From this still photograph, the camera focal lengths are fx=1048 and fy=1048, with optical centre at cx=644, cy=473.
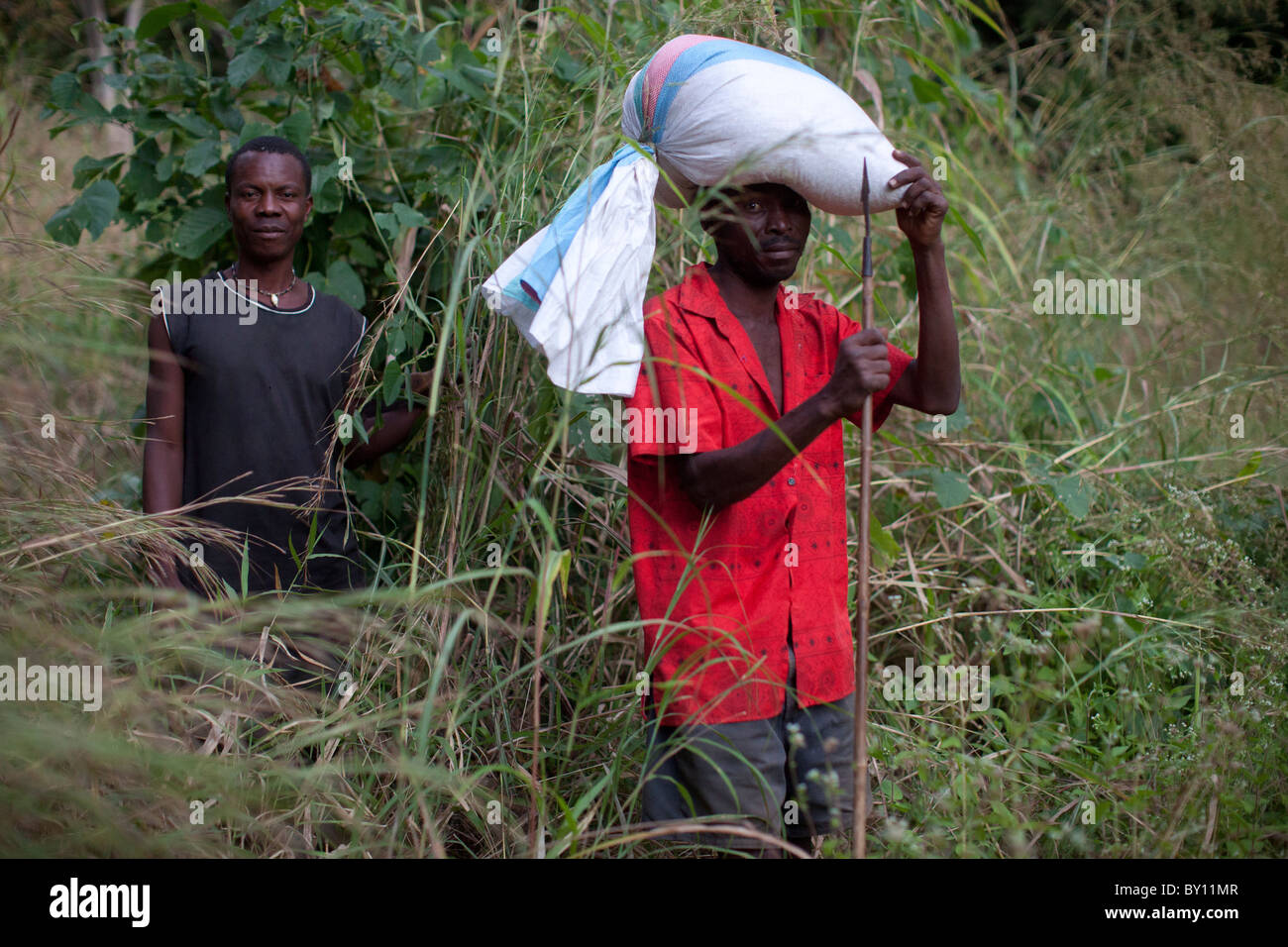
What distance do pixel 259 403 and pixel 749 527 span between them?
113cm

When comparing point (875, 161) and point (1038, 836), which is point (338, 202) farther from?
point (1038, 836)

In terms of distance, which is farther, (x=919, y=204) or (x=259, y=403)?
(x=259, y=403)

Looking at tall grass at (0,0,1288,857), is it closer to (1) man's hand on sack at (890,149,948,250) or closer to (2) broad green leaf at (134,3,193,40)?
(1) man's hand on sack at (890,149,948,250)

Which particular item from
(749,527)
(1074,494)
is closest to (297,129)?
(749,527)

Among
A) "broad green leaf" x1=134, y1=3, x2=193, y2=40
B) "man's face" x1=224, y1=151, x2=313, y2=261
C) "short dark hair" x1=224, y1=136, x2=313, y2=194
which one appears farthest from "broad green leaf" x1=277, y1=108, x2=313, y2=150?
"broad green leaf" x1=134, y1=3, x2=193, y2=40

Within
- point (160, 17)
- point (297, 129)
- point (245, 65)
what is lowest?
point (297, 129)

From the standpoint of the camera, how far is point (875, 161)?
173cm

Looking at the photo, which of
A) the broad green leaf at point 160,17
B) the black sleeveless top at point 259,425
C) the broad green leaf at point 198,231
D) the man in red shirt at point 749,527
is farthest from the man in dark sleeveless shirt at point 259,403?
the man in red shirt at point 749,527

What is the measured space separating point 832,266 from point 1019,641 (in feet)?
5.62

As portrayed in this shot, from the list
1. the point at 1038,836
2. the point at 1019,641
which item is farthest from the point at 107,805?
the point at 1038,836

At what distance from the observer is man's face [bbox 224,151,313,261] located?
7.59ft

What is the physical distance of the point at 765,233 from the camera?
1.81m

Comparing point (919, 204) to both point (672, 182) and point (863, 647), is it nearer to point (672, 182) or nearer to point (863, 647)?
point (672, 182)

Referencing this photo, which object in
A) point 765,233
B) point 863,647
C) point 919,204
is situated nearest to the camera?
point 863,647
